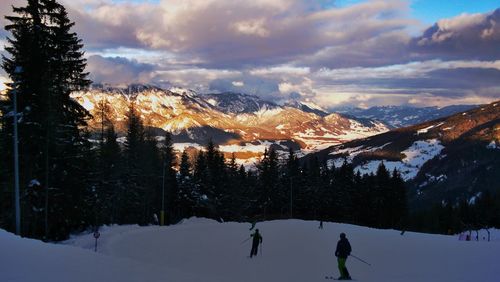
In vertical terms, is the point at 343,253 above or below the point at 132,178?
above

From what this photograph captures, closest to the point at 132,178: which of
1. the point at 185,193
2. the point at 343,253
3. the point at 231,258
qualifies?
the point at 185,193

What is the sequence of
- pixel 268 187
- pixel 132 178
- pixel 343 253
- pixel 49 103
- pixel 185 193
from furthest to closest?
pixel 268 187, pixel 185 193, pixel 132 178, pixel 49 103, pixel 343 253

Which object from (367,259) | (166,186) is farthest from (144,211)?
(367,259)

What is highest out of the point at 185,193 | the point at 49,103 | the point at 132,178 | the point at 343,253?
the point at 49,103

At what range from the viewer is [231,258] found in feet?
97.6

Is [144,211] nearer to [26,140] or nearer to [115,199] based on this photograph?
[115,199]

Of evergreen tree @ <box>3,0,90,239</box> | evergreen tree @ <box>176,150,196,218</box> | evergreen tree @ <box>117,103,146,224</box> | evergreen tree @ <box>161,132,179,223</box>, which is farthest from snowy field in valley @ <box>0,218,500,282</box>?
evergreen tree @ <box>176,150,196,218</box>

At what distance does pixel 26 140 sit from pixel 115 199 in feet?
92.4

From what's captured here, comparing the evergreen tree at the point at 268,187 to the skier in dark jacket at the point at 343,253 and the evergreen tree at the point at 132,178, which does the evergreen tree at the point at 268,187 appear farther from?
the skier in dark jacket at the point at 343,253

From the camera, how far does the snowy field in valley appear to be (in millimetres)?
17406

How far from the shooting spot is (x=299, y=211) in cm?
9306

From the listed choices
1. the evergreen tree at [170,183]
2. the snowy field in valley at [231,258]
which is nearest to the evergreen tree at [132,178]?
the evergreen tree at [170,183]

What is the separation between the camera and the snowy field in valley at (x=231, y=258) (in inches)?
685

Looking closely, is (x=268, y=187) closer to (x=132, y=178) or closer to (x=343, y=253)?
(x=132, y=178)
